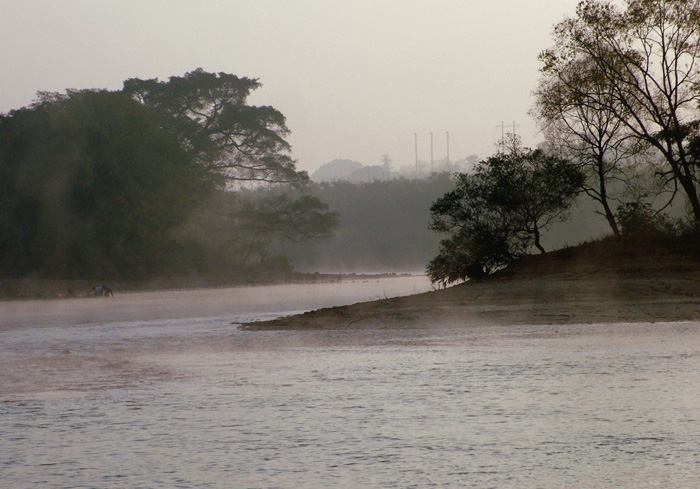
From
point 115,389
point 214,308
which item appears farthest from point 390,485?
point 214,308

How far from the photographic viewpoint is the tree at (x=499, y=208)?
30344 mm

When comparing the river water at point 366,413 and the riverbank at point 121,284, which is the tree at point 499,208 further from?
Result: the riverbank at point 121,284

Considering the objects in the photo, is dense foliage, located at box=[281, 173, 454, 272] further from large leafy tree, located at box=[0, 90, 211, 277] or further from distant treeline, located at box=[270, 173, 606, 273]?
large leafy tree, located at box=[0, 90, 211, 277]

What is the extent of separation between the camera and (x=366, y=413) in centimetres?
887

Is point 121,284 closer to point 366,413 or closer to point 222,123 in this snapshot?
point 222,123

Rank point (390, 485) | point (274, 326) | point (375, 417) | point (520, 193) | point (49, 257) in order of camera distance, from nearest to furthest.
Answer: point (390, 485), point (375, 417), point (274, 326), point (520, 193), point (49, 257)

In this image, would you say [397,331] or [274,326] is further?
[274,326]

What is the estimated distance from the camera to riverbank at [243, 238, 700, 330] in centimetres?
1955

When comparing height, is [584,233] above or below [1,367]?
above

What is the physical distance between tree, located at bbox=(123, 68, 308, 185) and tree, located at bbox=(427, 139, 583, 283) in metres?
36.7

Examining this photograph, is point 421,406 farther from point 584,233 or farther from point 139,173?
point 584,233

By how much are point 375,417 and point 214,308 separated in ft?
76.3

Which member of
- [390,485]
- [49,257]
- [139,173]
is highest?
[139,173]

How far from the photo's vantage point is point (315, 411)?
9.06 meters
